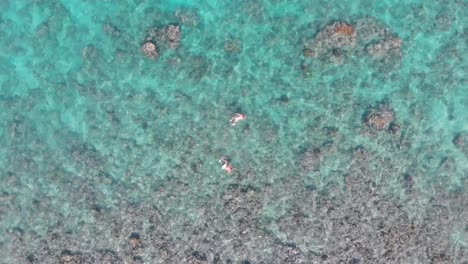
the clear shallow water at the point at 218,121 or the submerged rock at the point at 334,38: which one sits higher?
the submerged rock at the point at 334,38

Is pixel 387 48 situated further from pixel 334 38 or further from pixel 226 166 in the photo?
pixel 226 166

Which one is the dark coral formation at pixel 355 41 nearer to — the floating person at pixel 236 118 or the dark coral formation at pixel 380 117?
the dark coral formation at pixel 380 117

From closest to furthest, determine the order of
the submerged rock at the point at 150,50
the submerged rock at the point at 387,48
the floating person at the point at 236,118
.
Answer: the submerged rock at the point at 387,48 → the floating person at the point at 236,118 → the submerged rock at the point at 150,50

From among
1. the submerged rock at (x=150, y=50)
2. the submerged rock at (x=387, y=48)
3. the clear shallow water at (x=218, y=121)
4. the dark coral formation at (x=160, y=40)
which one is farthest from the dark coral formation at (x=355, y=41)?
the submerged rock at (x=150, y=50)

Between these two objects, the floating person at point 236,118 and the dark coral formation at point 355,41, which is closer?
the dark coral formation at point 355,41

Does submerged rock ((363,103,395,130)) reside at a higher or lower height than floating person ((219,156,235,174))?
higher

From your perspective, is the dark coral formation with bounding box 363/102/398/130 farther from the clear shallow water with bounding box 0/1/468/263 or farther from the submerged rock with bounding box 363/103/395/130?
the clear shallow water with bounding box 0/1/468/263

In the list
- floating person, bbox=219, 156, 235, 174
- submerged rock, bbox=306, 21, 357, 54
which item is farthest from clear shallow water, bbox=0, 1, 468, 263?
submerged rock, bbox=306, 21, 357, 54

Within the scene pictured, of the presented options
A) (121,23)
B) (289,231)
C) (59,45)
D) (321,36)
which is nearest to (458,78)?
(321,36)

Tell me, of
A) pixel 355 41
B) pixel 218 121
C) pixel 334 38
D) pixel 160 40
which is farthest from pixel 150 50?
pixel 355 41
